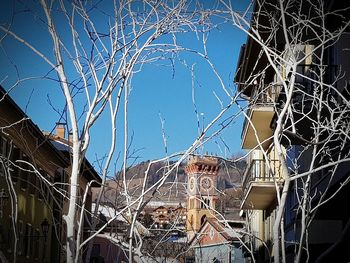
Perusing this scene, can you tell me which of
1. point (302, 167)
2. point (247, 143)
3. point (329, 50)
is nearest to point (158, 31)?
point (329, 50)

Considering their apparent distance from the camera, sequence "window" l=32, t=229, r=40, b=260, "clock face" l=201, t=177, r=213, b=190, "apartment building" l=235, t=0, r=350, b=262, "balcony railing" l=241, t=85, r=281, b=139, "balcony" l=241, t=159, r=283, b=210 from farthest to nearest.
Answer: "window" l=32, t=229, r=40, b=260, "balcony" l=241, t=159, r=283, b=210, "clock face" l=201, t=177, r=213, b=190, "balcony railing" l=241, t=85, r=281, b=139, "apartment building" l=235, t=0, r=350, b=262

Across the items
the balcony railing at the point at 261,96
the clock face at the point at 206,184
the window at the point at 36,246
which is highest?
the balcony railing at the point at 261,96

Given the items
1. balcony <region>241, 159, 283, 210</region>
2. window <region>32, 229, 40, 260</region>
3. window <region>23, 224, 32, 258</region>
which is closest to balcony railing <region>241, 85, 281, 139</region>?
balcony <region>241, 159, 283, 210</region>

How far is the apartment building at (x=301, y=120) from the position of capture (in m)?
8.74

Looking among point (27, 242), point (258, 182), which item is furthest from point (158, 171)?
point (27, 242)

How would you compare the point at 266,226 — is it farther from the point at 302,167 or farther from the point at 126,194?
the point at 126,194

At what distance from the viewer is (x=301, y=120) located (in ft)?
42.8

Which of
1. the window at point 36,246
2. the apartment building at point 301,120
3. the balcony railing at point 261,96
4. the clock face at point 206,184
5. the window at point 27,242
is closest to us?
the apartment building at point 301,120

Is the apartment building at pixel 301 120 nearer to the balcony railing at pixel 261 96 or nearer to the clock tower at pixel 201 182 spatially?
the balcony railing at pixel 261 96

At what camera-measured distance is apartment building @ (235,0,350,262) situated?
874 centimetres

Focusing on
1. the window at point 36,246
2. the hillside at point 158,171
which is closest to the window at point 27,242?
the window at point 36,246

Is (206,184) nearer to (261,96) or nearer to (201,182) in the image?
(201,182)

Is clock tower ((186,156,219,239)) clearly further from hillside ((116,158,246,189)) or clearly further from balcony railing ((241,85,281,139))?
balcony railing ((241,85,281,139))

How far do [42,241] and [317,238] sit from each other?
19852 mm
